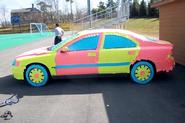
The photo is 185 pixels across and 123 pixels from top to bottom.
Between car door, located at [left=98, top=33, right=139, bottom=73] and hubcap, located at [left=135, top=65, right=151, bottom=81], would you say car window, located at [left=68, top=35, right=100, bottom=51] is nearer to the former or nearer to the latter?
car door, located at [left=98, top=33, right=139, bottom=73]

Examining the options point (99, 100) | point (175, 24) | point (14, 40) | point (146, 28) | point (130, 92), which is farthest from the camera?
point (146, 28)

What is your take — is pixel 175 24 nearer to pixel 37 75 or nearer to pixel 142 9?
pixel 37 75

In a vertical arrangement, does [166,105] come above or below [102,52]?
below

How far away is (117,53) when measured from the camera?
8.47m

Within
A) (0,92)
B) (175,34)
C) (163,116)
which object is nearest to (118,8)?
(175,34)

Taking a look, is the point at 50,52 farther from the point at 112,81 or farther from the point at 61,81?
the point at 112,81

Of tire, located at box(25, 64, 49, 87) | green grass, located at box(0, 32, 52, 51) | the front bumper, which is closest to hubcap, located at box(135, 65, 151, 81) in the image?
tire, located at box(25, 64, 49, 87)

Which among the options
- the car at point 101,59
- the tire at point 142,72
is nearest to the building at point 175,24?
the car at point 101,59

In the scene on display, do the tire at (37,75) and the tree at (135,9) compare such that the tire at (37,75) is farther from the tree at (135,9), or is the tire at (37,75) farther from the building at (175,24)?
the tree at (135,9)

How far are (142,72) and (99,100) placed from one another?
2028 millimetres

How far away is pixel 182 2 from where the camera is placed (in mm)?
10773

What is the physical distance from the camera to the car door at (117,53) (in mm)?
8461

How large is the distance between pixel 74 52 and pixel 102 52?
78cm

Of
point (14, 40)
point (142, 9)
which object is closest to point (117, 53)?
point (14, 40)
